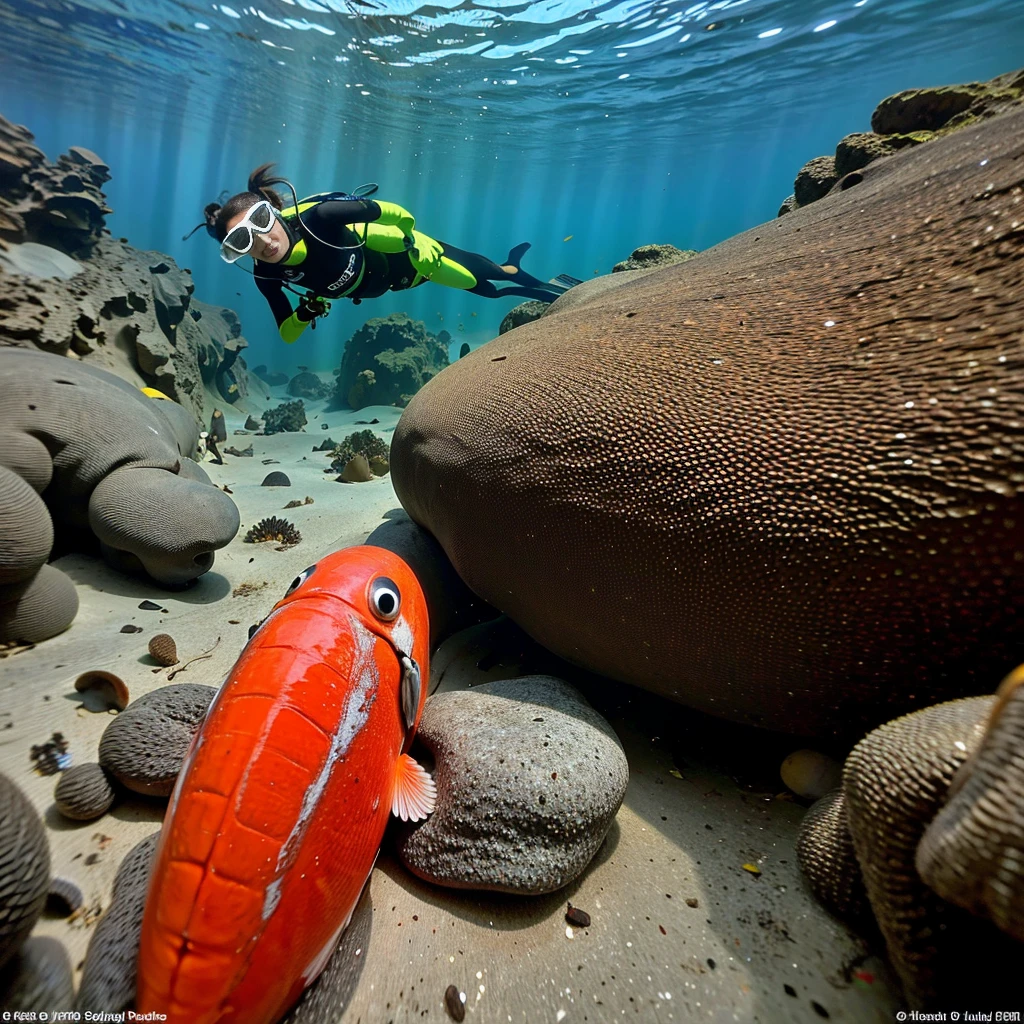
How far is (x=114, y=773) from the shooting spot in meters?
1.64

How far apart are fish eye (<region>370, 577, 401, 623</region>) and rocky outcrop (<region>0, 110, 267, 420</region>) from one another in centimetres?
578

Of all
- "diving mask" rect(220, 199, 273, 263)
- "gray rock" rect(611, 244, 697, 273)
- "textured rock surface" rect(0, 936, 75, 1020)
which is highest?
"gray rock" rect(611, 244, 697, 273)

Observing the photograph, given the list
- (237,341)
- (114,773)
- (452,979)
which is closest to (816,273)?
(452,979)

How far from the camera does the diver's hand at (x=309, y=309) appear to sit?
4.45 meters

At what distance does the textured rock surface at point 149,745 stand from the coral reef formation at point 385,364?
1326 cm

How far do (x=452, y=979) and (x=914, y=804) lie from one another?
120 centimetres

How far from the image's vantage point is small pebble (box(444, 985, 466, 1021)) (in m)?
1.15

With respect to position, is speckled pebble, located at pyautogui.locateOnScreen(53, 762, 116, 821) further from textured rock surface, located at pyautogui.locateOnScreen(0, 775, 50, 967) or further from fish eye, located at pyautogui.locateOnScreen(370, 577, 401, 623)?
fish eye, located at pyautogui.locateOnScreen(370, 577, 401, 623)

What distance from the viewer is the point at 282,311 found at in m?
4.68

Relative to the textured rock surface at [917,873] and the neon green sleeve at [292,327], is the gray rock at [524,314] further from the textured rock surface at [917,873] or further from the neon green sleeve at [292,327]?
the textured rock surface at [917,873]

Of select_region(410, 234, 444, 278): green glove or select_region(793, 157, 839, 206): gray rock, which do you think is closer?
select_region(793, 157, 839, 206): gray rock

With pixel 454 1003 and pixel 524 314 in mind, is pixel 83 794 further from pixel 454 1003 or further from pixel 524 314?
pixel 524 314

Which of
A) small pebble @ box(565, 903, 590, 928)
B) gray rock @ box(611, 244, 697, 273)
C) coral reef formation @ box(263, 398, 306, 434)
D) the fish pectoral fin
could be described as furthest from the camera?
coral reef formation @ box(263, 398, 306, 434)

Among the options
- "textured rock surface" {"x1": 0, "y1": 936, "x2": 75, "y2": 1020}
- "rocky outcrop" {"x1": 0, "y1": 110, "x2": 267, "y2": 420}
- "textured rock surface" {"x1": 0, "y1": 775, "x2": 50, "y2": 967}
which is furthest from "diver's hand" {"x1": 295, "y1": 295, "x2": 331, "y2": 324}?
"textured rock surface" {"x1": 0, "y1": 936, "x2": 75, "y2": 1020}
